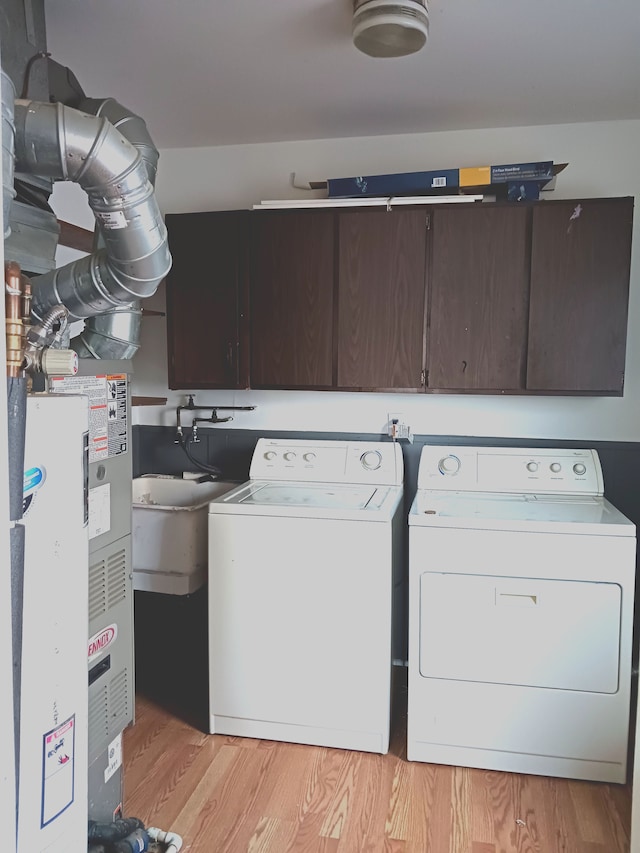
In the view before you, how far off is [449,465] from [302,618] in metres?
0.91

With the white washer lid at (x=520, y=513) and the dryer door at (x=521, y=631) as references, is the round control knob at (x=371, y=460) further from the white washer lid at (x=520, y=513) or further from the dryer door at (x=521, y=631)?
the dryer door at (x=521, y=631)

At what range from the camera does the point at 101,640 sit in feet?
6.15

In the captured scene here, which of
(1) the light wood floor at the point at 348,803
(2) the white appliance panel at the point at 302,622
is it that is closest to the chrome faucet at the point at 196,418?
(2) the white appliance panel at the point at 302,622

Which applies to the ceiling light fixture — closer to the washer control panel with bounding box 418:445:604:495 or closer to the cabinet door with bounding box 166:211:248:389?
the cabinet door with bounding box 166:211:248:389

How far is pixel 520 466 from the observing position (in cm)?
277

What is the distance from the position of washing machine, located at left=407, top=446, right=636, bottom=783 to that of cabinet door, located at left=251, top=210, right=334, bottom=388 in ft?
2.64

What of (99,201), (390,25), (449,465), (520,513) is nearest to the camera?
(99,201)

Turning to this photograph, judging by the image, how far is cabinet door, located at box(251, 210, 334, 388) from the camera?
2.76 metres

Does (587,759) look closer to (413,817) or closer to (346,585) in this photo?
(413,817)

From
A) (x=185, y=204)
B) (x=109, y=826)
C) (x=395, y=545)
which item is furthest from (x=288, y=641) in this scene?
(x=185, y=204)

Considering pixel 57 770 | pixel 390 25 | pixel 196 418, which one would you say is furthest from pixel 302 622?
pixel 390 25

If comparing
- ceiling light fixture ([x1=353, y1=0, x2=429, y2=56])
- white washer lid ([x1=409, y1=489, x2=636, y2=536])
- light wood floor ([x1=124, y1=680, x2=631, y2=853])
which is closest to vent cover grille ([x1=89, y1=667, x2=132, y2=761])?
light wood floor ([x1=124, y1=680, x2=631, y2=853])

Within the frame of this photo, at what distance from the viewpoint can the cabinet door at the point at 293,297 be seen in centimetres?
276

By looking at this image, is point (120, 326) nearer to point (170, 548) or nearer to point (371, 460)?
point (170, 548)
